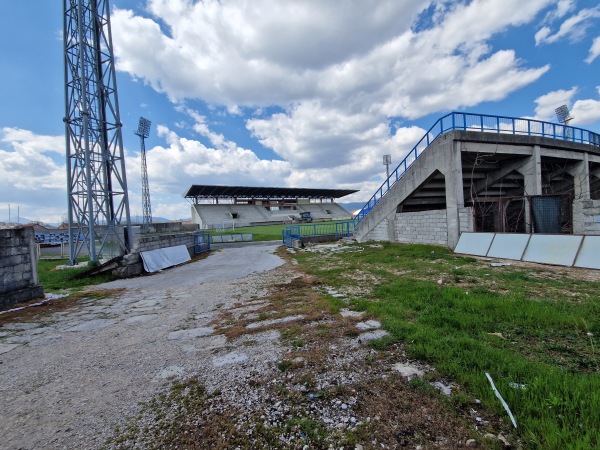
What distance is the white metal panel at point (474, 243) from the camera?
33.6 ft

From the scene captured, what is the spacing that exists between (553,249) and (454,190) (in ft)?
14.1

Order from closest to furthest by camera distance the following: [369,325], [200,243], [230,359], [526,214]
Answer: [230,359]
[369,325]
[526,214]
[200,243]

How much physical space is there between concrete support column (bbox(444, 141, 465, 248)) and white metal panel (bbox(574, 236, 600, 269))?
13.9 ft

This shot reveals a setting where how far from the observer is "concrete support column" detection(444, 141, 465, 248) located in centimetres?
1166

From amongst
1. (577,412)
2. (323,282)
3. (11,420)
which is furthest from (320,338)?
(323,282)

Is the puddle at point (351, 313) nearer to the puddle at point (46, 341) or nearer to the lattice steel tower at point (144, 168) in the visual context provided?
the puddle at point (46, 341)

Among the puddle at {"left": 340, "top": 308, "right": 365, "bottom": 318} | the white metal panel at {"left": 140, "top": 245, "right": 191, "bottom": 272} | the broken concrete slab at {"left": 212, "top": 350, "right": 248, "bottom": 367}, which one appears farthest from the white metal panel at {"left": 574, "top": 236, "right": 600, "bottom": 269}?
the white metal panel at {"left": 140, "top": 245, "right": 191, "bottom": 272}

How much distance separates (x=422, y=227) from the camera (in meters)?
13.8

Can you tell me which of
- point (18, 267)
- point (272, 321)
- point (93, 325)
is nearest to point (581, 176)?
point (272, 321)

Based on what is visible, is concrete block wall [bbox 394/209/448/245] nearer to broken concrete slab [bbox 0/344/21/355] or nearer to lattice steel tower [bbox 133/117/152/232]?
broken concrete slab [bbox 0/344/21/355]

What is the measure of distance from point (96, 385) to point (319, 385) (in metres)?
2.51

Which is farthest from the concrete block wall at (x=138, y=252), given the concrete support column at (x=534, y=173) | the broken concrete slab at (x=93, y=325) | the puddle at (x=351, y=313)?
the concrete support column at (x=534, y=173)

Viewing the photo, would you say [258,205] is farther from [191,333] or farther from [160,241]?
[191,333]

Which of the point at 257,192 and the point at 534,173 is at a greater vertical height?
the point at 257,192
